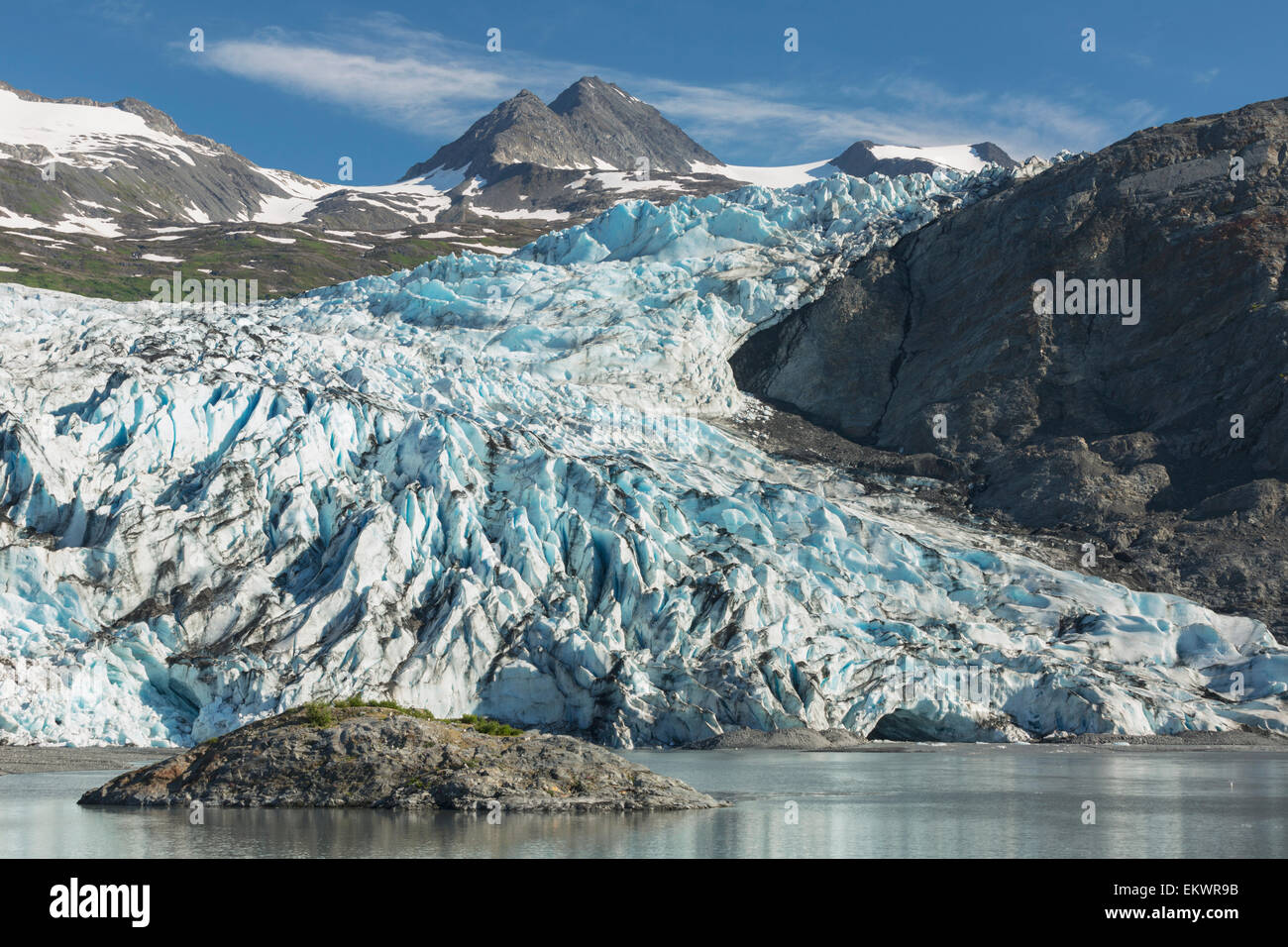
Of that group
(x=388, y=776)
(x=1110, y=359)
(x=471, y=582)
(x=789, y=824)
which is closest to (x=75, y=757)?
(x=471, y=582)

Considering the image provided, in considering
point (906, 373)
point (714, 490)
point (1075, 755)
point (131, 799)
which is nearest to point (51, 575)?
point (131, 799)

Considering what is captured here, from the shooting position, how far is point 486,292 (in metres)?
84.6

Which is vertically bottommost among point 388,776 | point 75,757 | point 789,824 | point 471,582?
point 75,757

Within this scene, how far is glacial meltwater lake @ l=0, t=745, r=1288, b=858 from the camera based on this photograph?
2416 centimetres

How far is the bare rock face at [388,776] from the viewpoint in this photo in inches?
1195

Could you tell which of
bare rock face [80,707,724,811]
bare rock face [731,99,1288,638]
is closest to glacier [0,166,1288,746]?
bare rock face [731,99,1288,638]

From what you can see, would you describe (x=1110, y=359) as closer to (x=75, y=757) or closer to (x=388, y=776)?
(x=388, y=776)

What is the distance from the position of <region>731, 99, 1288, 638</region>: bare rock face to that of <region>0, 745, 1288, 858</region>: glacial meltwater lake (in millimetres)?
28145

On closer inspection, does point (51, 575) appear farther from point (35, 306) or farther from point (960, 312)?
point (960, 312)

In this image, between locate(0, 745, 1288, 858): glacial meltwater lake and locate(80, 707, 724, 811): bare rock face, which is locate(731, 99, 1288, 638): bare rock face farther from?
locate(80, 707, 724, 811): bare rock face

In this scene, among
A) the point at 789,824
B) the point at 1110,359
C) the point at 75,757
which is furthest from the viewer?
the point at 1110,359

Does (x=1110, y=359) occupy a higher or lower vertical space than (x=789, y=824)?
higher

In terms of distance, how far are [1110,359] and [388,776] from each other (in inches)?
2395

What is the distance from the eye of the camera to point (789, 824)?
28250 millimetres
